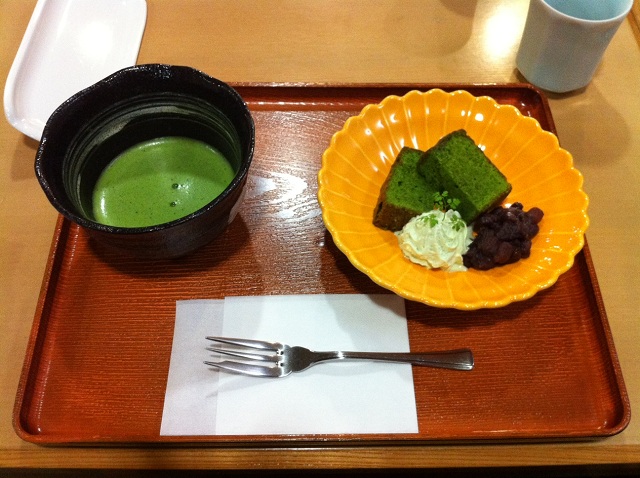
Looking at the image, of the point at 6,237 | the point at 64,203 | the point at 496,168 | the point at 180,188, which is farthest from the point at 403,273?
the point at 6,237

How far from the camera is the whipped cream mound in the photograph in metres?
1.09

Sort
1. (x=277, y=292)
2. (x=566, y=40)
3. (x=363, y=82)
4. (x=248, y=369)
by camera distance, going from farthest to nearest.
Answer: (x=363, y=82)
(x=566, y=40)
(x=277, y=292)
(x=248, y=369)

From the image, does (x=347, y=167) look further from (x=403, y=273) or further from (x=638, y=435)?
(x=638, y=435)

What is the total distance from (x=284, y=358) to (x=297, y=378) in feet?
0.16

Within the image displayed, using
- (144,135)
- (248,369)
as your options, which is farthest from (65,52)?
(248,369)

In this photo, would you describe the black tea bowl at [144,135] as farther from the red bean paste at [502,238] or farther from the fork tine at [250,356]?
the red bean paste at [502,238]

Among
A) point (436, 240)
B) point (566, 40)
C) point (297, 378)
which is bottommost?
point (297, 378)

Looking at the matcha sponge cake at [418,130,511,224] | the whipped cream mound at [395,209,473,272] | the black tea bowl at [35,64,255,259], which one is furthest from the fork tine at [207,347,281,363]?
the matcha sponge cake at [418,130,511,224]

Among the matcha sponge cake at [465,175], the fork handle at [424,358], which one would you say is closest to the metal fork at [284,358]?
the fork handle at [424,358]

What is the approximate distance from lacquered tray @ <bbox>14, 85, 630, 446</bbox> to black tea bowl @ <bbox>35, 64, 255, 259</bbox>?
14cm

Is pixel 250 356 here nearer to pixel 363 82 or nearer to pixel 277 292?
pixel 277 292

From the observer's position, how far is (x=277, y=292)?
113 centimetres

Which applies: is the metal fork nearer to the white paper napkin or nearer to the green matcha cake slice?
the white paper napkin

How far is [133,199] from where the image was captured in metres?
1.12
